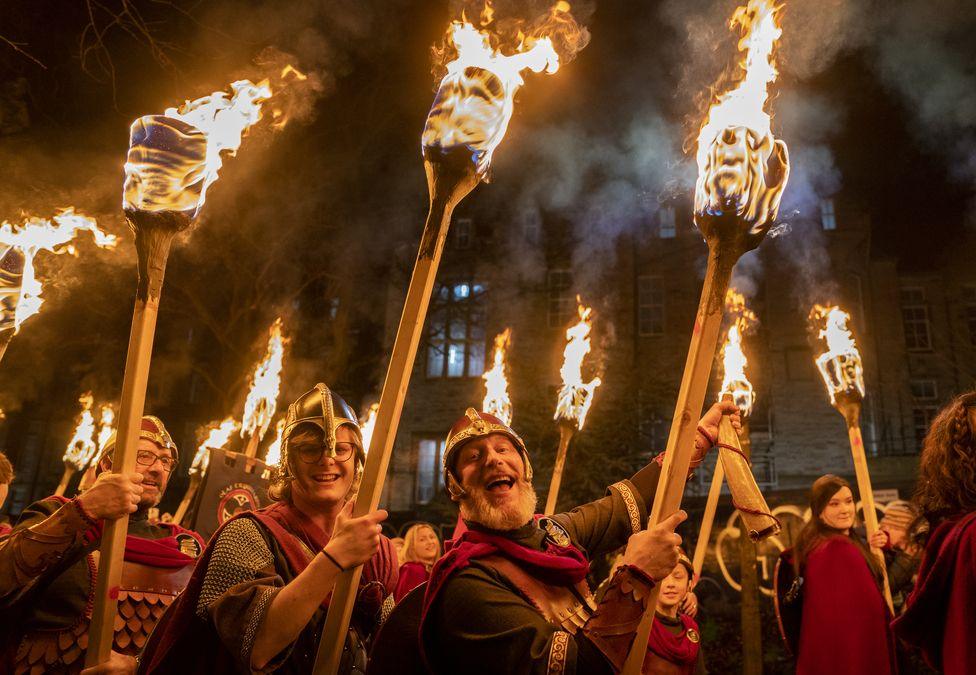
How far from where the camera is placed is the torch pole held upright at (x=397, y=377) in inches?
107

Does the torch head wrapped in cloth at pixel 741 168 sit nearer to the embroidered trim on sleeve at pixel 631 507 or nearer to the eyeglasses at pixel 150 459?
the embroidered trim on sleeve at pixel 631 507

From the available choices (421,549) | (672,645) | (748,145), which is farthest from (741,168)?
(421,549)

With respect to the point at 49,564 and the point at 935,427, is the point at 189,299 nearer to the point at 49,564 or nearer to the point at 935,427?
the point at 49,564

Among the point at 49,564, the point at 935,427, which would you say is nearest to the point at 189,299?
the point at 49,564

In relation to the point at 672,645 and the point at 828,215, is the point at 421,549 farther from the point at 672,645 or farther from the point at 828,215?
the point at 828,215

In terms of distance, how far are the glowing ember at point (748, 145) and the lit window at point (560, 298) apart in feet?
73.2

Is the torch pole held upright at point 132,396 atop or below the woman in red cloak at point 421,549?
atop

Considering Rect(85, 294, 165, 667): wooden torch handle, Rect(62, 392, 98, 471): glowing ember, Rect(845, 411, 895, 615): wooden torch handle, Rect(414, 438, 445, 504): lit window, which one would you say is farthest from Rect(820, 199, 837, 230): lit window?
Rect(85, 294, 165, 667): wooden torch handle

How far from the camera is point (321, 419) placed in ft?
12.5

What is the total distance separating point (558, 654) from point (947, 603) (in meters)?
2.00

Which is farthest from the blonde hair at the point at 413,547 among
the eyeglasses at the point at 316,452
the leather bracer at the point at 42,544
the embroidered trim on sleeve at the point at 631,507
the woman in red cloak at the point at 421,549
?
the leather bracer at the point at 42,544

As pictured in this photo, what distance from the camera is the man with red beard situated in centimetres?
277

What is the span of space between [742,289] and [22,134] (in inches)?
812

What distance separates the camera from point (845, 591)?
18.3ft
